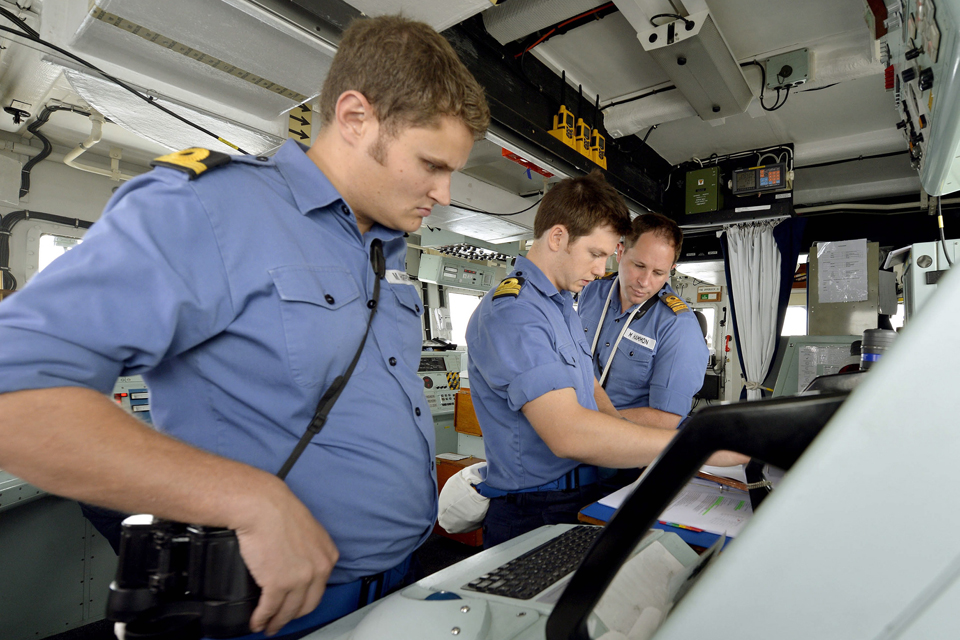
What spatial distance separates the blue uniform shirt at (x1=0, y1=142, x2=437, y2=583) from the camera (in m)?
0.59

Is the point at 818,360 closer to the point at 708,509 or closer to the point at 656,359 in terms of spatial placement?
the point at 656,359

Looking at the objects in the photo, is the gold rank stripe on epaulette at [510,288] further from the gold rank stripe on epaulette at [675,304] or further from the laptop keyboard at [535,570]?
the gold rank stripe on epaulette at [675,304]

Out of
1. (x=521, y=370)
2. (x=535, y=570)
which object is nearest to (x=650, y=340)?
(x=521, y=370)

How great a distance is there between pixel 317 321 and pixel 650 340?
1819mm

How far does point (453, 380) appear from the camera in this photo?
4695mm

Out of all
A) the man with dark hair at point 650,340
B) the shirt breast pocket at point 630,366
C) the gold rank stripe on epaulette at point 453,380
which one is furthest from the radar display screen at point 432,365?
the shirt breast pocket at point 630,366

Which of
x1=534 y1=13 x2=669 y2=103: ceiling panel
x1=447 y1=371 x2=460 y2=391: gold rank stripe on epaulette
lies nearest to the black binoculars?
x1=534 y1=13 x2=669 y2=103: ceiling panel

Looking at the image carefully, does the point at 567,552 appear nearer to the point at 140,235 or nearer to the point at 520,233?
the point at 140,235

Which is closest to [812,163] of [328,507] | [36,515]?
[328,507]

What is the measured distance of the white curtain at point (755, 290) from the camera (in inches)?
180

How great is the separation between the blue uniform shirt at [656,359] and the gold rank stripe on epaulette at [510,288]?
0.92 metres

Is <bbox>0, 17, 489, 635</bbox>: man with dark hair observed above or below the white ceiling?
below

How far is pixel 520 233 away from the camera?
458cm

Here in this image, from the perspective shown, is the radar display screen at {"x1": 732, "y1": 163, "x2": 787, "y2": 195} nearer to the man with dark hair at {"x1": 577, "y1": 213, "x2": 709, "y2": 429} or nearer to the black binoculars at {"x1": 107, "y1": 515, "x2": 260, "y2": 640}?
the man with dark hair at {"x1": 577, "y1": 213, "x2": 709, "y2": 429}
